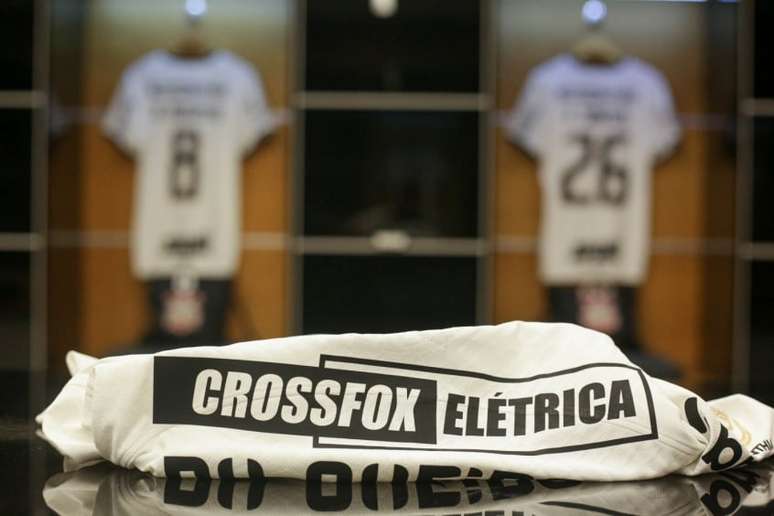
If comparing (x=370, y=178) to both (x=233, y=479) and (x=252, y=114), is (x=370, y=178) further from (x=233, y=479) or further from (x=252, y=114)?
(x=233, y=479)

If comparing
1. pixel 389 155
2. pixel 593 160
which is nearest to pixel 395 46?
pixel 389 155

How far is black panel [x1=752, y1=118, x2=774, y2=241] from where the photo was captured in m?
3.22

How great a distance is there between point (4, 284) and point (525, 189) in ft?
7.07

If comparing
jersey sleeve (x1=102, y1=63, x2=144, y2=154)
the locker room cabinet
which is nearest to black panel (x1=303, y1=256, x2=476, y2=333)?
the locker room cabinet

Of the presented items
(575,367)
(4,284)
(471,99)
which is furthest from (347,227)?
(575,367)

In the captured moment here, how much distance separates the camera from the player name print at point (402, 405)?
1.63 ft

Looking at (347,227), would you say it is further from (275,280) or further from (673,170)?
(673,170)

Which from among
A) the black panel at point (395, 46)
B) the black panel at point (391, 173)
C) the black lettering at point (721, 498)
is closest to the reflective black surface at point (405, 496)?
the black lettering at point (721, 498)

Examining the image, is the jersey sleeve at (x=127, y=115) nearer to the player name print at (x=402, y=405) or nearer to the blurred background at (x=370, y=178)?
the blurred background at (x=370, y=178)

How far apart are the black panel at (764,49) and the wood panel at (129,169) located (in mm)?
1895

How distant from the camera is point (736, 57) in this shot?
130 inches

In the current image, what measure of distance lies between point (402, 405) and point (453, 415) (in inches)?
1.2

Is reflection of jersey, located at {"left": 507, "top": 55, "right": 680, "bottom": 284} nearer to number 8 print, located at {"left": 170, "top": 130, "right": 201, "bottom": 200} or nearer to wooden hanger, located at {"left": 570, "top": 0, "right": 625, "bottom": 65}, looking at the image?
wooden hanger, located at {"left": 570, "top": 0, "right": 625, "bottom": 65}

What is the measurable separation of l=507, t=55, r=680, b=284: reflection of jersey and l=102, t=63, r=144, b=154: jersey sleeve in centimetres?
159
